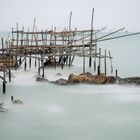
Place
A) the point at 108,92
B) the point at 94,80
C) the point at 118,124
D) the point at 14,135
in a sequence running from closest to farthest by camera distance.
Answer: the point at 14,135 → the point at 118,124 → the point at 108,92 → the point at 94,80

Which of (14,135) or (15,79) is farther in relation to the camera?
(15,79)

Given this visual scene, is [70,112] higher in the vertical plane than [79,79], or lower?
lower

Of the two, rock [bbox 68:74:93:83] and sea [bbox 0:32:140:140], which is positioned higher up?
rock [bbox 68:74:93:83]

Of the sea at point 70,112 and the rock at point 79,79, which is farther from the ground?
the rock at point 79,79

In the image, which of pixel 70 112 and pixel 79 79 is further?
pixel 79 79

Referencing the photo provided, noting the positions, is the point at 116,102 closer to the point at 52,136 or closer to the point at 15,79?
the point at 52,136

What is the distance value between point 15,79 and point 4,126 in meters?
9.86

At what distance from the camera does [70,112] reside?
1828cm

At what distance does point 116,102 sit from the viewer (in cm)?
2011

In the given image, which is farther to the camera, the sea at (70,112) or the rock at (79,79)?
the rock at (79,79)

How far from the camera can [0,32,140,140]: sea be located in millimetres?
15531

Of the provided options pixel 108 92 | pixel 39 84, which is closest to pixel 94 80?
pixel 108 92

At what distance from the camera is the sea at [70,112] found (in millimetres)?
15531

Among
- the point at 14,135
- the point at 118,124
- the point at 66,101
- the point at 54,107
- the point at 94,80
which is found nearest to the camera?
the point at 14,135
